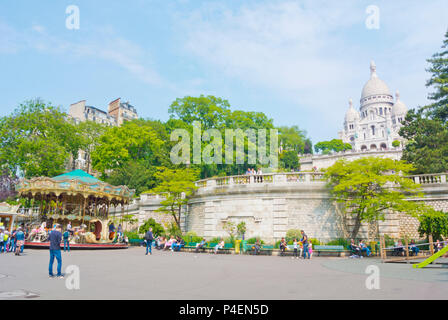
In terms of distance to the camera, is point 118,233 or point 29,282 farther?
point 118,233

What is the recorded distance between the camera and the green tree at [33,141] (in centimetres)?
4550

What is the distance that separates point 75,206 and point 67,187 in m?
4.32

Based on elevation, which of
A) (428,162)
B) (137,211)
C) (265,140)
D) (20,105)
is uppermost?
(20,105)

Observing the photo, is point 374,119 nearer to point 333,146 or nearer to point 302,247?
point 333,146

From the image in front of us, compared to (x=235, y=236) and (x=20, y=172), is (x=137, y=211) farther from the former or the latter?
(x=20, y=172)

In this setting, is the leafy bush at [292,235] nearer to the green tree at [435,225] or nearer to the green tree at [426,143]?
the green tree at [435,225]

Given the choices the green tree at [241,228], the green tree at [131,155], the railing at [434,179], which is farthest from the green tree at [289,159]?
the green tree at [241,228]

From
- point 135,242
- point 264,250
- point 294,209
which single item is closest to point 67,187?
point 135,242

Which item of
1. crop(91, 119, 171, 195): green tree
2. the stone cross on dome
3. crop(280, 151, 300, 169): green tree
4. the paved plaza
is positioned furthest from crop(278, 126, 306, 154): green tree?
the stone cross on dome

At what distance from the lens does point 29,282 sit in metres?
8.73

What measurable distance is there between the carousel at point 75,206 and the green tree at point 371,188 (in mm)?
18132
